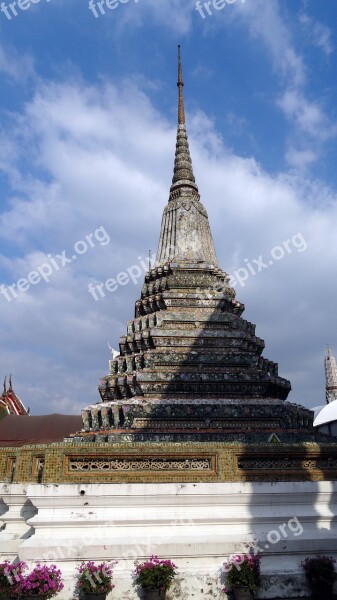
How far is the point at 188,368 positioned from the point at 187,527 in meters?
5.30

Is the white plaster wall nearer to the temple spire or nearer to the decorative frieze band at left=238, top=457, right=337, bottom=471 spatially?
the decorative frieze band at left=238, top=457, right=337, bottom=471

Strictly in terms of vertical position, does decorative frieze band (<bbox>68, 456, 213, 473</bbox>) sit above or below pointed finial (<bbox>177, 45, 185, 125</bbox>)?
below

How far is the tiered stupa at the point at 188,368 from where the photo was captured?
11.2 meters

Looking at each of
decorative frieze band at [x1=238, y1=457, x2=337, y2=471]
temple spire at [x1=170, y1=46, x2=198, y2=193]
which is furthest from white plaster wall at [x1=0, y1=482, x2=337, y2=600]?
temple spire at [x1=170, y1=46, x2=198, y2=193]

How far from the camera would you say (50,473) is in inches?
295

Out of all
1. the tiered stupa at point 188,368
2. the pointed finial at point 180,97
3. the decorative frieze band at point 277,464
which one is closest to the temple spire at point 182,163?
the pointed finial at point 180,97

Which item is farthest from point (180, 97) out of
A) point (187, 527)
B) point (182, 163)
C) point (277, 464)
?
point (187, 527)

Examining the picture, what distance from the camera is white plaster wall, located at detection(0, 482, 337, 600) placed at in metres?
6.82

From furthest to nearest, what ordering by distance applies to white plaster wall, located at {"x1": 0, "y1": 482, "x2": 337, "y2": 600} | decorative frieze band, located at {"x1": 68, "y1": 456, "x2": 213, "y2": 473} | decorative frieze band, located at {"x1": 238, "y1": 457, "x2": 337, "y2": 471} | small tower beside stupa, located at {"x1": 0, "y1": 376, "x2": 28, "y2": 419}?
small tower beside stupa, located at {"x1": 0, "y1": 376, "x2": 28, "y2": 419} < decorative frieze band, located at {"x1": 238, "y1": 457, "x2": 337, "y2": 471} < decorative frieze band, located at {"x1": 68, "y1": 456, "x2": 213, "y2": 473} < white plaster wall, located at {"x1": 0, "y1": 482, "x2": 337, "y2": 600}

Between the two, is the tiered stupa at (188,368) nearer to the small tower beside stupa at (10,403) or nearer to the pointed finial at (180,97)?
the pointed finial at (180,97)

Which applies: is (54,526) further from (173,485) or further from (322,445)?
(322,445)

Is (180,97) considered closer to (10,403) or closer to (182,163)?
(182,163)

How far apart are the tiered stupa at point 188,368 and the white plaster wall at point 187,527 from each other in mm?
3054

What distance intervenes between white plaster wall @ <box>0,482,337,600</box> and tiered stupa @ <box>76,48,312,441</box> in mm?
3054
